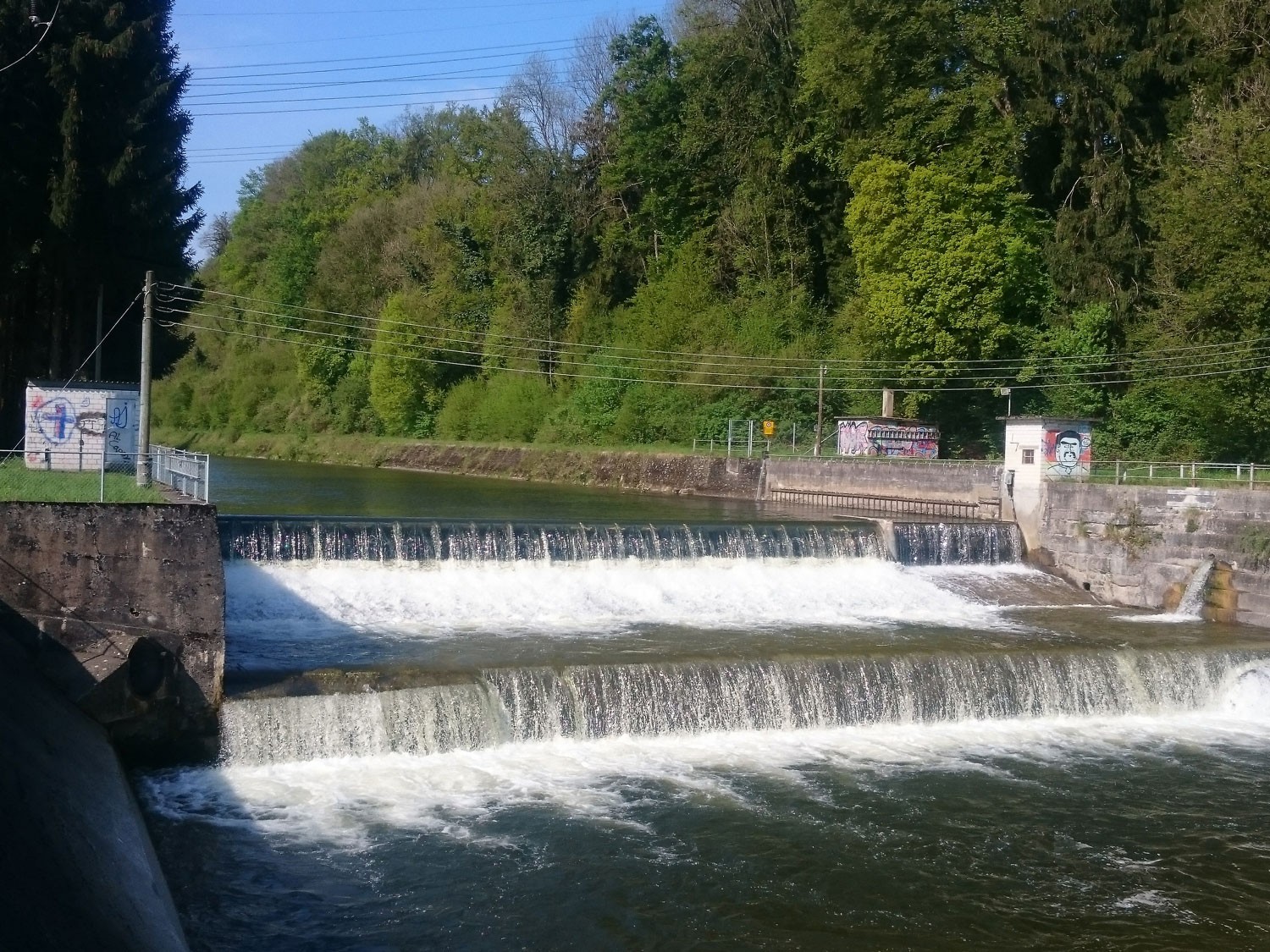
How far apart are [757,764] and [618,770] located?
1.62 meters

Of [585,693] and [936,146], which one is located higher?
[936,146]

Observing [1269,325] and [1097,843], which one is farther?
[1269,325]

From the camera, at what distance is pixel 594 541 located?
862 inches

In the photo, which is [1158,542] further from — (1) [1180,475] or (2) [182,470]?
(2) [182,470]

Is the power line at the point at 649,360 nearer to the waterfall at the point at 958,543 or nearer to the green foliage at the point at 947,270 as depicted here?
the green foliage at the point at 947,270

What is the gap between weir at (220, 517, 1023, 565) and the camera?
66.3 feet

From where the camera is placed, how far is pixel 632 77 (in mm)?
60406

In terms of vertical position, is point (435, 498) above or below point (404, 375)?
below

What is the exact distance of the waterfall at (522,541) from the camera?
20.2m

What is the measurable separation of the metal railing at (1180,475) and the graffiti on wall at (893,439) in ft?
35.0

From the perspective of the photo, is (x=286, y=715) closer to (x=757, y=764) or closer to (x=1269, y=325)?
(x=757, y=764)

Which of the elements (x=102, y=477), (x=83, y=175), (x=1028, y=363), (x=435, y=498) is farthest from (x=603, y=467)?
(x=102, y=477)

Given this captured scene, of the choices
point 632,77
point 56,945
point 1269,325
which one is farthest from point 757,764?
point 632,77

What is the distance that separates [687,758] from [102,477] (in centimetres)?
775
